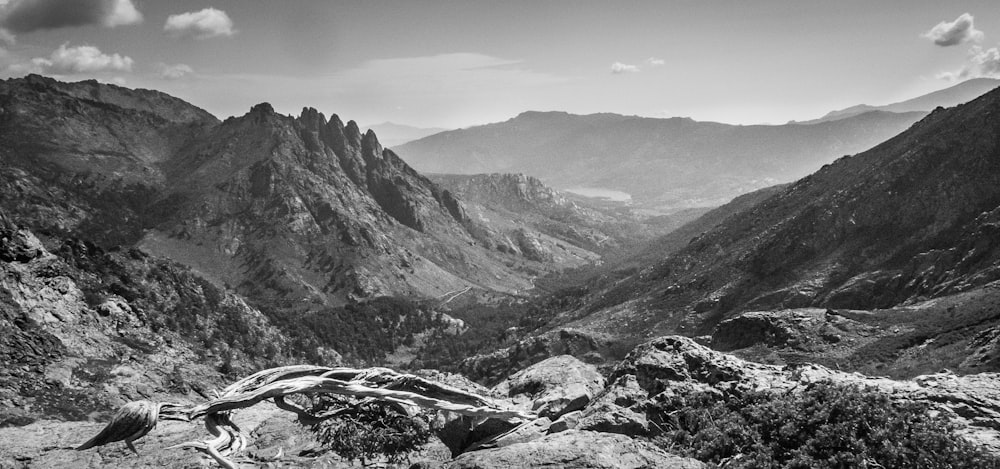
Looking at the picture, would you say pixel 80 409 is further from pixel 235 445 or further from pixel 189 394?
pixel 235 445

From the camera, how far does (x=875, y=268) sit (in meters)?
89.7

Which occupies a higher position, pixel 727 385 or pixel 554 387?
pixel 727 385

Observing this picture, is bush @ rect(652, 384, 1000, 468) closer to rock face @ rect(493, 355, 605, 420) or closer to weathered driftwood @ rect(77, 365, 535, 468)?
rock face @ rect(493, 355, 605, 420)

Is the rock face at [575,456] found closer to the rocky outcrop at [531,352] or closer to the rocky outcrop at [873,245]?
the rocky outcrop at [873,245]

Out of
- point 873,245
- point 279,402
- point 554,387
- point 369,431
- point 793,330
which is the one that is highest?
point 279,402

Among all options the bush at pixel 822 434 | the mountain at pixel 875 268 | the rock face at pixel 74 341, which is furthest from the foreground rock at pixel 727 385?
the rock face at pixel 74 341

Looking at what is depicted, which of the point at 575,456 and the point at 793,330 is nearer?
the point at 575,456

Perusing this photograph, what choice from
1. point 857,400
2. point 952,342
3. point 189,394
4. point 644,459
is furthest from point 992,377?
point 189,394

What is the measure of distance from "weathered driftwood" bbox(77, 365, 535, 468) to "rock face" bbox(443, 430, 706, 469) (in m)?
2.49

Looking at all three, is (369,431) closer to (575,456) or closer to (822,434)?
(575,456)

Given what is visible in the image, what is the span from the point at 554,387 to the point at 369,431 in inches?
352

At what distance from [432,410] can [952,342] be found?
5247cm

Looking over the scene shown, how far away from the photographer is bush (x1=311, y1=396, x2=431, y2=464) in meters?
14.6

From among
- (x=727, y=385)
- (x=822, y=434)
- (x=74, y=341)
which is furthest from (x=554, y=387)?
(x=74, y=341)
